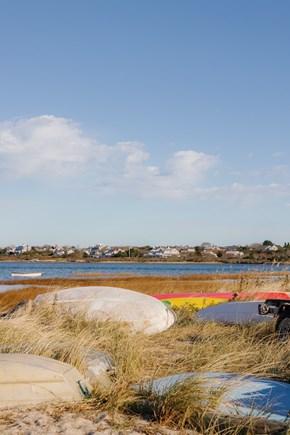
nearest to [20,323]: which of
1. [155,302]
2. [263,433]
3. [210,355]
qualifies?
[210,355]

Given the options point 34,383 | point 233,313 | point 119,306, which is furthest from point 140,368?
point 233,313

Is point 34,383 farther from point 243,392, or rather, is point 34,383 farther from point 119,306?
point 119,306

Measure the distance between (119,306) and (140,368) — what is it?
324cm

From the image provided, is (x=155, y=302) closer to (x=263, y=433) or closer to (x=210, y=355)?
(x=210, y=355)

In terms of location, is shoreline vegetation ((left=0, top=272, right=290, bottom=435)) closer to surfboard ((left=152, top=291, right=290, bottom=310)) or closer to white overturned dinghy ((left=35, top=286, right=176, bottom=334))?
white overturned dinghy ((left=35, top=286, right=176, bottom=334))

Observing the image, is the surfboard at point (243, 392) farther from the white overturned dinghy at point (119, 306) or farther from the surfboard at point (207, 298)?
the surfboard at point (207, 298)

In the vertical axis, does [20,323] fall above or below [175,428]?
above

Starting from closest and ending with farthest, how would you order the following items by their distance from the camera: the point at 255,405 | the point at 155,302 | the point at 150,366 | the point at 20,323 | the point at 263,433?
the point at 263,433 < the point at 255,405 < the point at 150,366 < the point at 20,323 < the point at 155,302

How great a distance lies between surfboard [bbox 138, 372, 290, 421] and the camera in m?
3.96

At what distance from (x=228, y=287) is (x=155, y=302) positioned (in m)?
7.42

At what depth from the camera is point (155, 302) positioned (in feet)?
29.4

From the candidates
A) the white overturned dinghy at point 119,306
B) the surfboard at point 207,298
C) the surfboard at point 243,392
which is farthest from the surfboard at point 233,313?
the surfboard at point 243,392

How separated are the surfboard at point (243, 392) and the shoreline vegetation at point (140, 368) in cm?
10

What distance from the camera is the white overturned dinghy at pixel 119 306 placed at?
812 cm
